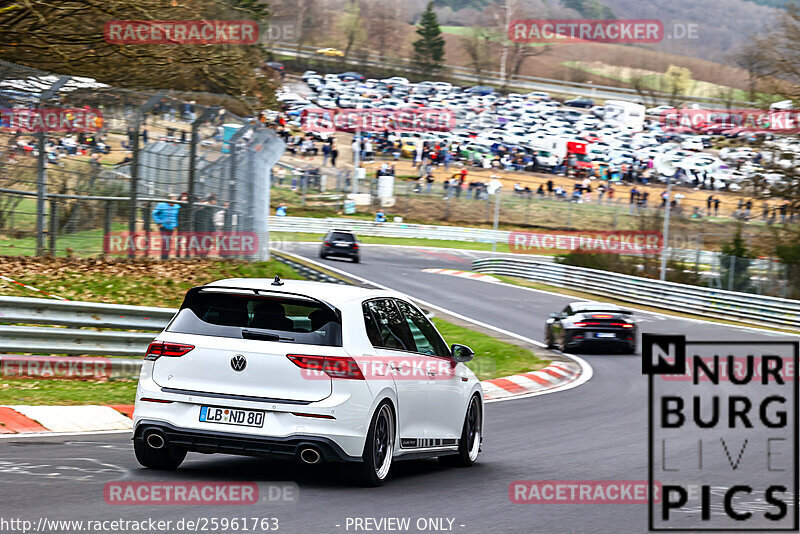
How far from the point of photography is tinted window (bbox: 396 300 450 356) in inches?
350

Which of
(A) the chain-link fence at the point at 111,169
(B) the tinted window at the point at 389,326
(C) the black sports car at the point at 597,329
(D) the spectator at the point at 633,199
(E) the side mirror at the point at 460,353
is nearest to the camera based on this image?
(B) the tinted window at the point at 389,326

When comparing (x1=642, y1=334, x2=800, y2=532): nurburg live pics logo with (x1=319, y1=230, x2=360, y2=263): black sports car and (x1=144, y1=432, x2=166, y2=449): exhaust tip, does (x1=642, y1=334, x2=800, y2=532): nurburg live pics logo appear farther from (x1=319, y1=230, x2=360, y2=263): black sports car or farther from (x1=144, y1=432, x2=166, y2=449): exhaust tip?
(x1=319, y1=230, x2=360, y2=263): black sports car

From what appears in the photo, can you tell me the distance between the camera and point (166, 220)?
1966cm

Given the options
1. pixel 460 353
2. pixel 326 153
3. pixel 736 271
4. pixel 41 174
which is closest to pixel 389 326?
pixel 460 353

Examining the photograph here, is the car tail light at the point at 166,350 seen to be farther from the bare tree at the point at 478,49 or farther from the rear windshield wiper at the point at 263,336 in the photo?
the bare tree at the point at 478,49

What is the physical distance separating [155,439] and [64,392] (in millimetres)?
5178

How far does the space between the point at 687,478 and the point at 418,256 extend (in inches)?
1874

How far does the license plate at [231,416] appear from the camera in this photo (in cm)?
728

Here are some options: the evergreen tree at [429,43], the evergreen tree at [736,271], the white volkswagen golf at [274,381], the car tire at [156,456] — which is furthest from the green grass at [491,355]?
the evergreen tree at [429,43]

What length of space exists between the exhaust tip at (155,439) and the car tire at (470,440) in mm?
2952

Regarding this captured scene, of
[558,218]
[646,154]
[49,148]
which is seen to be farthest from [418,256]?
[49,148]

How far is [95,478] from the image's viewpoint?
7.32m

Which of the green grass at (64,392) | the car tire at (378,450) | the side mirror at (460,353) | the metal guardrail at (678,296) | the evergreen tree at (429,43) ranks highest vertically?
the evergreen tree at (429,43)

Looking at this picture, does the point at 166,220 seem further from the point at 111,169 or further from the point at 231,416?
the point at 231,416
